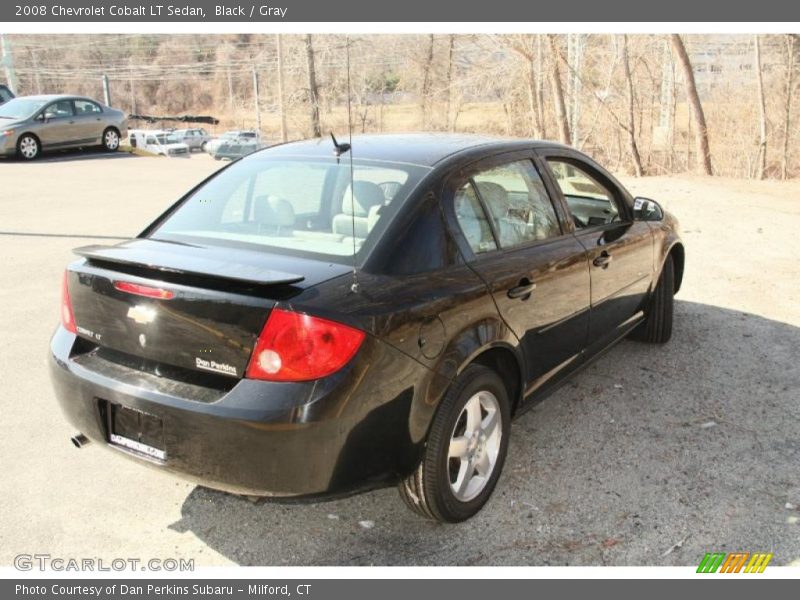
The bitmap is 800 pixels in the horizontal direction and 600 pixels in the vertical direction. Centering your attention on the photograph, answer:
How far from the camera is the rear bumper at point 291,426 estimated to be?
254cm

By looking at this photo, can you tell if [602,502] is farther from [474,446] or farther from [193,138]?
[193,138]

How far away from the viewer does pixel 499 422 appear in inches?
133

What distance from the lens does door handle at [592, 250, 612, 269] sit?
4223mm

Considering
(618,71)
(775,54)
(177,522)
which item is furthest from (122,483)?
(775,54)

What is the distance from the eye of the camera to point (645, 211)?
4.92 meters

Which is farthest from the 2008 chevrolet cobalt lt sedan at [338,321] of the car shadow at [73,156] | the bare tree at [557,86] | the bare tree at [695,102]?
the car shadow at [73,156]

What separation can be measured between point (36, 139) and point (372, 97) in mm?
23688

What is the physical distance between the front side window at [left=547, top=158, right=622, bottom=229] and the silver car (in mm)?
17378

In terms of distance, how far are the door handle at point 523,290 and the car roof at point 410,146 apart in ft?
2.38

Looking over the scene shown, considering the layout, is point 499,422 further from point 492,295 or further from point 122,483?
point 122,483

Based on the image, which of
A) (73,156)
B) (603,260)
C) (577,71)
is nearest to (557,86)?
A: (577,71)

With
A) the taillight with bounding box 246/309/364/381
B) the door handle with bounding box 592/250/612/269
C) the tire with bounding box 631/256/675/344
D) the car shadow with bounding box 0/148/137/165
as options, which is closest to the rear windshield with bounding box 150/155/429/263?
the taillight with bounding box 246/309/364/381

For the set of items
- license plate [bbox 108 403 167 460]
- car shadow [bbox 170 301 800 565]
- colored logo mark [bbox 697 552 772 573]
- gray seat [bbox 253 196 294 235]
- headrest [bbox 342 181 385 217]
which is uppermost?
headrest [bbox 342 181 385 217]

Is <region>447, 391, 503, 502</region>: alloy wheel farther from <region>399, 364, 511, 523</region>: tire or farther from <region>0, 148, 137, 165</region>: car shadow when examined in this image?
<region>0, 148, 137, 165</region>: car shadow
